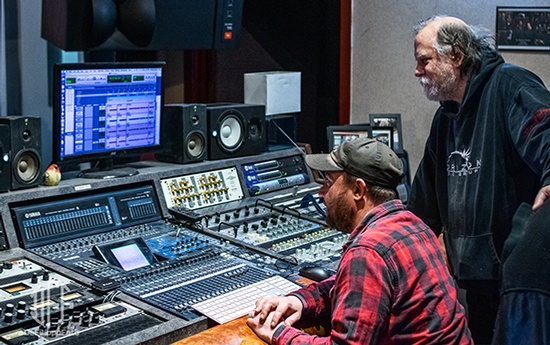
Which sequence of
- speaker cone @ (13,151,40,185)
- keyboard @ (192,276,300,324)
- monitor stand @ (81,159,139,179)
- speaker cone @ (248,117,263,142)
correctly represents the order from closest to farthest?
keyboard @ (192,276,300,324)
speaker cone @ (13,151,40,185)
monitor stand @ (81,159,139,179)
speaker cone @ (248,117,263,142)

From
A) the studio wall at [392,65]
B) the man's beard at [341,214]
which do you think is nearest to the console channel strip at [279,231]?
the man's beard at [341,214]

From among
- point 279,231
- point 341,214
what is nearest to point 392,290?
point 341,214

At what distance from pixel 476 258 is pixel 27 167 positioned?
171 cm

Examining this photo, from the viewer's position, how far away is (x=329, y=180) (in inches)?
86.0

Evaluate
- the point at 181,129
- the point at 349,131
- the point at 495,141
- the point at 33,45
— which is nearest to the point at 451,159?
the point at 495,141

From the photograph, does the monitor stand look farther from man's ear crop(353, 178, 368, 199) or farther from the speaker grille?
man's ear crop(353, 178, 368, 199)

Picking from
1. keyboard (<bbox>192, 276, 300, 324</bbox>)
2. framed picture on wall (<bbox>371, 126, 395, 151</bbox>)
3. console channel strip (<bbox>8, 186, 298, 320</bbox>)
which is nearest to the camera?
keyboard (<bbox>192, 276, 300, 324</bbox>)

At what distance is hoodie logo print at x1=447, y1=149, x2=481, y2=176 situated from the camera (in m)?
2.70

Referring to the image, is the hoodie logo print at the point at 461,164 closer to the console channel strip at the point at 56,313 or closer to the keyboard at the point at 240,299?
the keyboard at the point at 240,299

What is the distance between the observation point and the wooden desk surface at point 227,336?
2.07 metres

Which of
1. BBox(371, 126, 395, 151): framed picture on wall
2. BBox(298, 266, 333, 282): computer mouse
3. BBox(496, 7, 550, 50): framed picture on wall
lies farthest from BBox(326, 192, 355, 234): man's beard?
BBox(496, 7, 550, 50): framed picture on wall

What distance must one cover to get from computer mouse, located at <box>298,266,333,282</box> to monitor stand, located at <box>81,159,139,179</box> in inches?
37.6

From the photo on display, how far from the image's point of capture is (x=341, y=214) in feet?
6.96

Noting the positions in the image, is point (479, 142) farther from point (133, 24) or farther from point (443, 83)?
point (133, 24)
